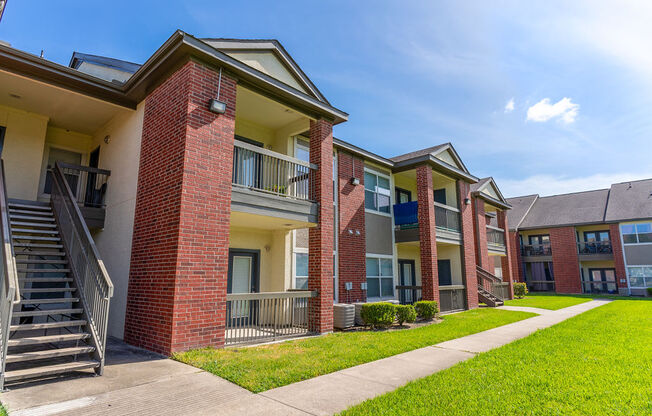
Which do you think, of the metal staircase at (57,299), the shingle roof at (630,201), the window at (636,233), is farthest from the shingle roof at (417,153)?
the window at (636,233)

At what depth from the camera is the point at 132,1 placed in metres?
8.74

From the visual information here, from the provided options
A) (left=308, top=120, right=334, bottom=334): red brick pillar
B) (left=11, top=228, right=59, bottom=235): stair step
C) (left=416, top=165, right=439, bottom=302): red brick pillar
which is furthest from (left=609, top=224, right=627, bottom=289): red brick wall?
(left=11, top=228, right=59, bottom=235): stair step

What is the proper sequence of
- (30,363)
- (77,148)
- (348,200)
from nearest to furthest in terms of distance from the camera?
(30,363)
(77,148)
(348,200)

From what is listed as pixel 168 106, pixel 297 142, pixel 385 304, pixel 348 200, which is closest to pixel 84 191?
pixel 168 106

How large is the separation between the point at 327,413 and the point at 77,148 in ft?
37.8

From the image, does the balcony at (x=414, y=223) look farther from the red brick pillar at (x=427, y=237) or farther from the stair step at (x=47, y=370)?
the stair step at (x=47, y=370)

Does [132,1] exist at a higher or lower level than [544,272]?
higher

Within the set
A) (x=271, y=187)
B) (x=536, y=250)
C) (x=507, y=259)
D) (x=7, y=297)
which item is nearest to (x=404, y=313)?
(x=271, y=187)

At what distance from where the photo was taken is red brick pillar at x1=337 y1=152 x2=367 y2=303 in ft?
40.8

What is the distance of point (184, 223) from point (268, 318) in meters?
4.79

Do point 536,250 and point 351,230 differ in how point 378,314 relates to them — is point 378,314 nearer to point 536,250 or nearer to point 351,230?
point 351,230

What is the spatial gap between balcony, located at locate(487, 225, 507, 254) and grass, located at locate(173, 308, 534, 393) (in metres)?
13.3

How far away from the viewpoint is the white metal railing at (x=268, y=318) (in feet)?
25.8

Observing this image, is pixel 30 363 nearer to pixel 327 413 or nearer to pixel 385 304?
pixel 327 413
